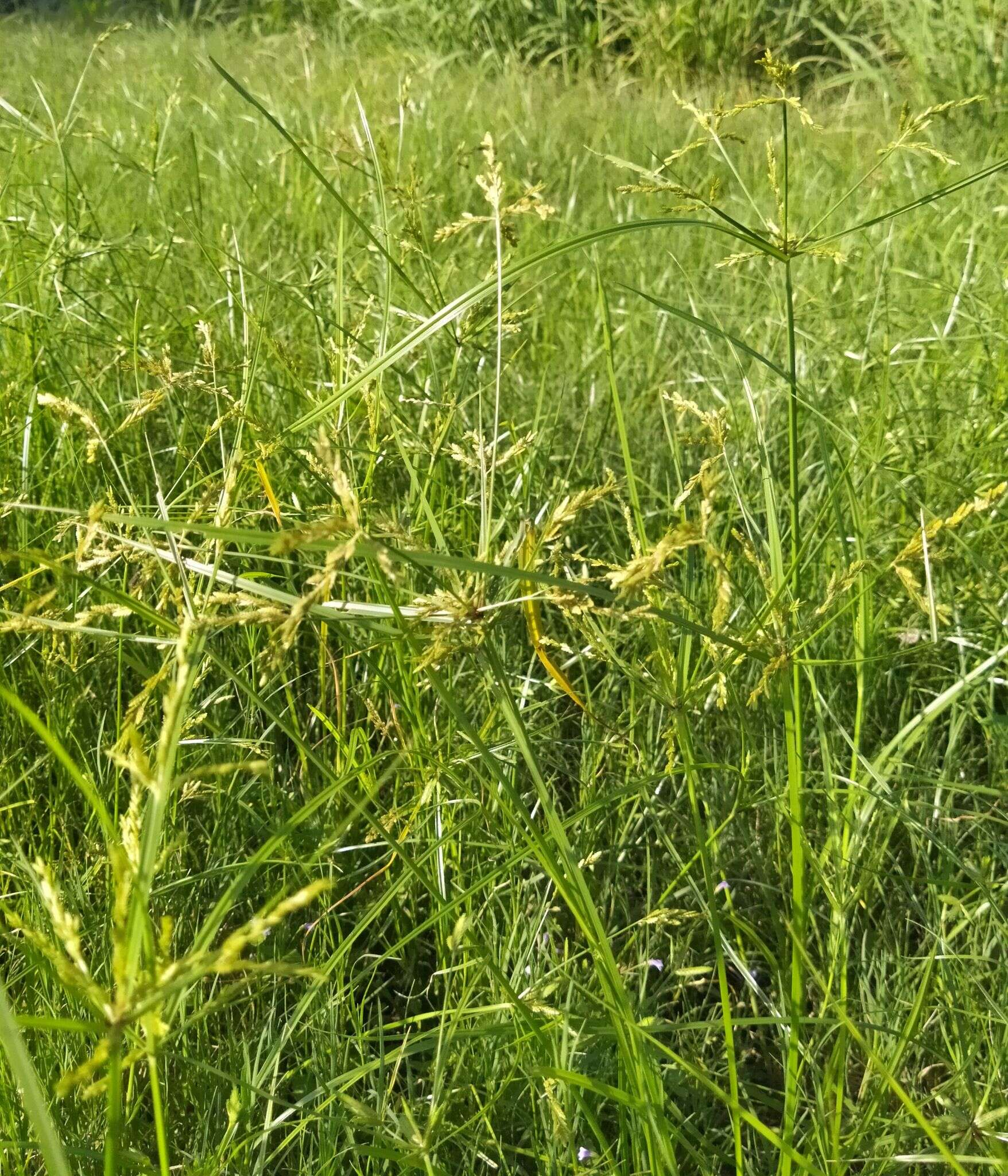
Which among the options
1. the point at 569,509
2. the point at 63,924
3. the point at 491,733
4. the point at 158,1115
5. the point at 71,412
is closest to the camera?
the point at 63,924

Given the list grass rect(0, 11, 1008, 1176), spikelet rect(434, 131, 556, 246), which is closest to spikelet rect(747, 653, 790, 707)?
grass rect(0, 11, 1008, 1176)

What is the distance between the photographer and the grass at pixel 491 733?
0.71 metres

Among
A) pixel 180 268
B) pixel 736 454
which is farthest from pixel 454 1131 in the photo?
pixel 180 268

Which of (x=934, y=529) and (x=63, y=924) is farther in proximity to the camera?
(x=934, y=529)

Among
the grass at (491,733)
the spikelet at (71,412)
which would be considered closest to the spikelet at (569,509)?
the grass at (491,733)

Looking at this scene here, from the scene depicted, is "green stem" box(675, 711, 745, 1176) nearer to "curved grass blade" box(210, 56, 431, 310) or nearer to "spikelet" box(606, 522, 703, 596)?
"spikelet" box(606, 522, 703, 596)

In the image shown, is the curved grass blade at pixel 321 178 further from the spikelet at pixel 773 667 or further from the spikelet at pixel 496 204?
the spikelet at pixel 773 667

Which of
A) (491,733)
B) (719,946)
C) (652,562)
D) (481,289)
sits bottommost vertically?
(491,733)

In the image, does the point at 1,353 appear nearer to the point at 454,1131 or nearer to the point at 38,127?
the point at 38,127

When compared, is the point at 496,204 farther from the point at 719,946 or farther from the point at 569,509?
the point at 719,946

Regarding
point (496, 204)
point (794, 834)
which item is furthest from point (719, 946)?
point (496, 204)

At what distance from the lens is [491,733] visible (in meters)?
1.16

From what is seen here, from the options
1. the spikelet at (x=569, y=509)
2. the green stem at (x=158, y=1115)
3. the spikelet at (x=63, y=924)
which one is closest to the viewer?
the spikelet at (x=63, y=924)

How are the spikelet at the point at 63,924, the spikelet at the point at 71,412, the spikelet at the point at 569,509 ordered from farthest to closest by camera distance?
1. the spikelet at the point at 71,412
2. the spikelet at the point at 569,509
3. the spikelet at the point at 63,924
